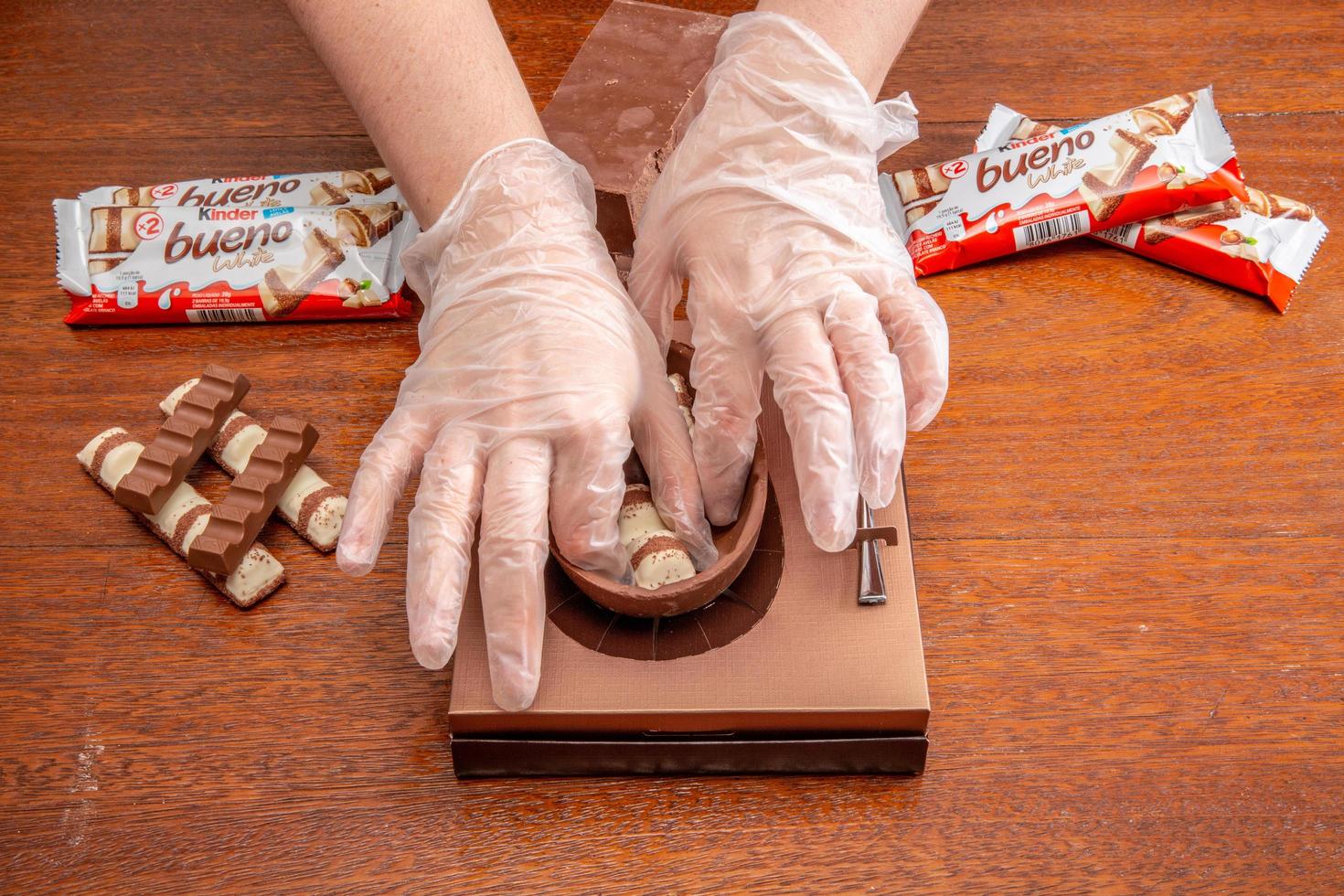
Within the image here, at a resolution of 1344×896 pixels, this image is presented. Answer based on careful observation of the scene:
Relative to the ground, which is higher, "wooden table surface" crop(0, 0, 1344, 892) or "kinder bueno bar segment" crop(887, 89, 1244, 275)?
"kinder bueno bar segment" crop(887, 89, 1244, 275)

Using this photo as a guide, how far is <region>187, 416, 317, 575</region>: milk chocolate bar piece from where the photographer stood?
95 cm

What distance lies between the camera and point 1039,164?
3.91ft

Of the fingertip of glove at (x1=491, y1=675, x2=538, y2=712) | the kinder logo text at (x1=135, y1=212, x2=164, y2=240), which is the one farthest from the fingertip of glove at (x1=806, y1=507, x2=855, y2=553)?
the kinder logo text at (x1=135, y1=212, x2=164, y2=240)

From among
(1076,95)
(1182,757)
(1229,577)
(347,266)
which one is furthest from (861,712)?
(1076,95)

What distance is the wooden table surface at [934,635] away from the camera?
2.76ft

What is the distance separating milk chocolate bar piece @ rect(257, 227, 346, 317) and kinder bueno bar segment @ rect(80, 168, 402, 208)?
0.27 feet

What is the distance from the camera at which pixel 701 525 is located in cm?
91

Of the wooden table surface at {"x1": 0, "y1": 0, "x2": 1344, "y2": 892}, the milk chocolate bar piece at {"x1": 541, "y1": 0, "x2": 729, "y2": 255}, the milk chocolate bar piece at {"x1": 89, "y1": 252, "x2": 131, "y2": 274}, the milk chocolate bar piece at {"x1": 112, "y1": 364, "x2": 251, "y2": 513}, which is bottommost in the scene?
the wooden table surface at {"x1": 0, "y1": 0, "x2": 1344, "y2": 892}

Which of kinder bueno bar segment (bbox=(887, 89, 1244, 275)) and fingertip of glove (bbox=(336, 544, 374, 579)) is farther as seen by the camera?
kinder bueno bar segment (bbox=(887, 89, 1244, 275))

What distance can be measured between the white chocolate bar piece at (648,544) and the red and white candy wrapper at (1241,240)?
65cm

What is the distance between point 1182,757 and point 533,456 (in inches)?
23.6

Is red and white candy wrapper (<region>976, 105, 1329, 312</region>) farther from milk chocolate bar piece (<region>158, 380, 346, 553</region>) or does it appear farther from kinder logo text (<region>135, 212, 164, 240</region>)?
kinder logo text (<region>135, 212, 164, 240</region>)

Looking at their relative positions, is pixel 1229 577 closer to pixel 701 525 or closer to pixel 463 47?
pixel 701 525

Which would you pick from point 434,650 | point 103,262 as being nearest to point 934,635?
point 434,650
